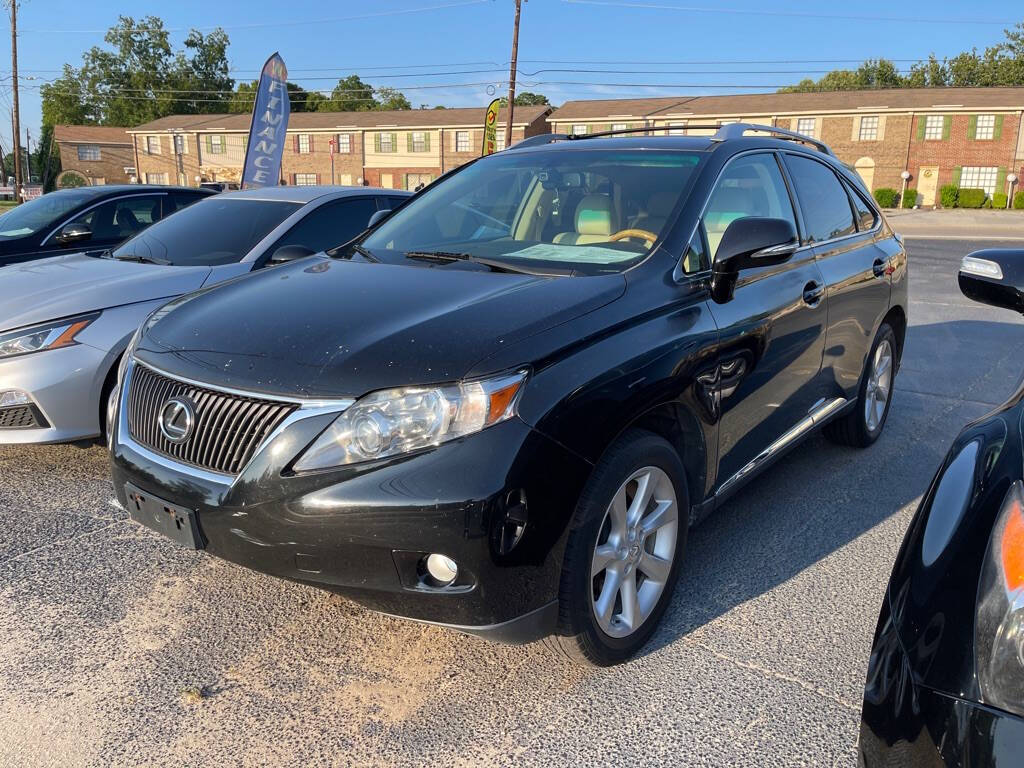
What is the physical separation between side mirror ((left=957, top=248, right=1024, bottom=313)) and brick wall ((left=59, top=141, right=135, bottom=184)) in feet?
247

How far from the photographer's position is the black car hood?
2.28 metres

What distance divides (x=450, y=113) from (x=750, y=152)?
54.9m

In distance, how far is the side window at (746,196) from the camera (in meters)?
3.27

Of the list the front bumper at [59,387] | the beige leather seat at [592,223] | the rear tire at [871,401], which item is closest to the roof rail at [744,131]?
the beige leather seat at [592,223]

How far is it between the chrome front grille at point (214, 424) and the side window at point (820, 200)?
2.77 m

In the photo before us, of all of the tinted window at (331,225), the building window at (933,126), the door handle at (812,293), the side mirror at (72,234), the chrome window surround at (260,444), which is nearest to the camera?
the chrome window surround at (260,444)

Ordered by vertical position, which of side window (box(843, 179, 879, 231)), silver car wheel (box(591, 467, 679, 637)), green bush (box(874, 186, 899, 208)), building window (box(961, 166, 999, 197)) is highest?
building window (box(961, 166, 999, 197))

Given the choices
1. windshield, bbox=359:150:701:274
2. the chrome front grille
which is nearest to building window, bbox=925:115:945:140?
windshield, bbox=359:150:701:274

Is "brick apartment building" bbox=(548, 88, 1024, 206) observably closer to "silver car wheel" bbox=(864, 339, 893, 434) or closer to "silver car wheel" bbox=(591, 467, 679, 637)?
"silver car wheel" bbox=(864, 339, 893, 434)

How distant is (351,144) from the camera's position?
5616 cm

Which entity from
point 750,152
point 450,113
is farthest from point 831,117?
point 750,152

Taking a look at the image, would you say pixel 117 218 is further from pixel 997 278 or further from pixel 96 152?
pixel 96 152

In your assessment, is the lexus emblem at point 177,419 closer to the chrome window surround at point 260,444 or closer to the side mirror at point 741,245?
the chrome window surround at point 260,444

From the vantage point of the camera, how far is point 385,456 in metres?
2.18
